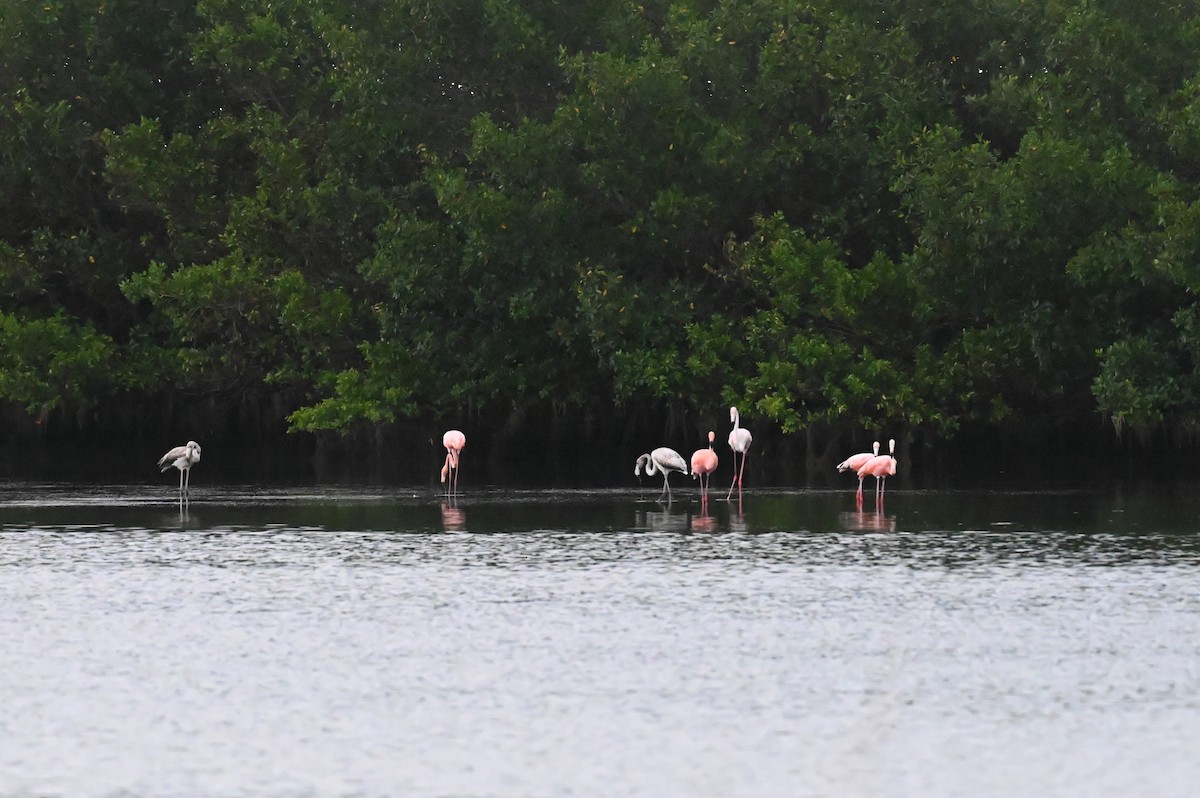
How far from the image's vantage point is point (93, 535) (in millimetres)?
21891

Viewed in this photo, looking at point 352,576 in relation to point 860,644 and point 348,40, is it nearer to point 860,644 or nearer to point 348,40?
point 860,644

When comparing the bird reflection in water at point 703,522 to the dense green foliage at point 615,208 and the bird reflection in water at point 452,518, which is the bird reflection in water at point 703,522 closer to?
the bird reflection in water at point 452,518

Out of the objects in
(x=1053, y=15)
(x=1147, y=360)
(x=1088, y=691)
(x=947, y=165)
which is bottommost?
(x=1088, y=691)

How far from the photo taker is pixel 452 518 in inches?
969

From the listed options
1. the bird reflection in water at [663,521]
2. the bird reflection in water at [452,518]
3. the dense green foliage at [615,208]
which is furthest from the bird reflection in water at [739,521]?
the dense green foliage at [615,208]

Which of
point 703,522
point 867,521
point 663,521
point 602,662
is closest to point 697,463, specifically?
point 663,521

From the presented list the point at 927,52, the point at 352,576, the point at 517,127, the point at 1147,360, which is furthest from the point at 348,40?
the point at 352,576

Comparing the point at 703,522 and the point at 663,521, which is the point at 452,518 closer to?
the point at 663,521

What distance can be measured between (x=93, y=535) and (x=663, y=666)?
10431mm

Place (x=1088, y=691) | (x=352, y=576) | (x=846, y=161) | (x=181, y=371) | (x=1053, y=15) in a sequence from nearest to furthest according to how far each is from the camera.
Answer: (x=1088, y=691), (x=352, y=576), (x=1053, y=15), (x=846, y=161), (x=181, y=371)

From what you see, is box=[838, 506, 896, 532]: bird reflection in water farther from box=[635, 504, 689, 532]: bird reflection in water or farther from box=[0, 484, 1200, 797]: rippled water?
box=[635, 504, 689, 532]: bird reflection in water

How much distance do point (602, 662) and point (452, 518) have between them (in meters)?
11.6

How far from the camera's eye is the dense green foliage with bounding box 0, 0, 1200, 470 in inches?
1499

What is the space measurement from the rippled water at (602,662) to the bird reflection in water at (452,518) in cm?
102
